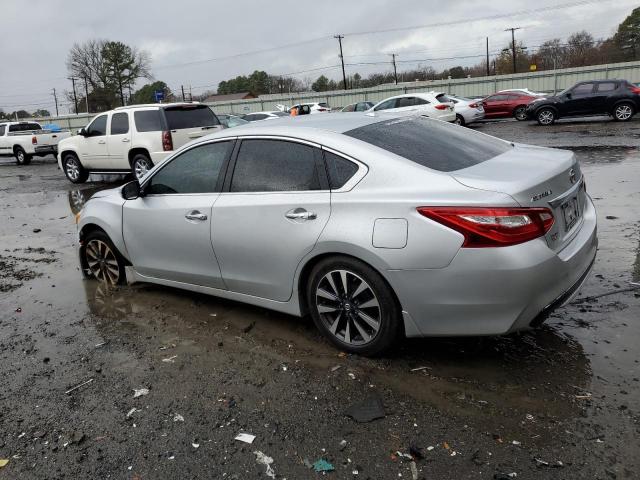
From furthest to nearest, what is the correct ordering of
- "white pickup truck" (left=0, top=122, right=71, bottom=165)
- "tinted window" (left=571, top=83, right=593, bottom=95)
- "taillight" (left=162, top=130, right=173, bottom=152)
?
"white pickup truck" (left=0, top=122, right=71, bottom=165) < "tinted window" (left=571, top=83, right=593, bottom=95) < "taillight" (left=162, top=130, right=173, bottom=152)

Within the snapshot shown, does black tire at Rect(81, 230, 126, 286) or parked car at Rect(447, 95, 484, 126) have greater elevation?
parked car at Rect(447, 95, 484, 126)

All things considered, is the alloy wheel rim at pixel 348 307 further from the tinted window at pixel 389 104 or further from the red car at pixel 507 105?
the red car at pixel 507 105

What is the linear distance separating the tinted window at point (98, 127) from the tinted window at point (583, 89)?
1688cm

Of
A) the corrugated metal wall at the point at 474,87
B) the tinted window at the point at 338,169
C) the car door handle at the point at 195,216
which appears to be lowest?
the car door handle at the point at 195,216

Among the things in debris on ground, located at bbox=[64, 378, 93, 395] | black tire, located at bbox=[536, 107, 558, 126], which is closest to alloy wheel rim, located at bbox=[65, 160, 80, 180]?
debris on ground, located at bbox=[64, 378, 93, 395]

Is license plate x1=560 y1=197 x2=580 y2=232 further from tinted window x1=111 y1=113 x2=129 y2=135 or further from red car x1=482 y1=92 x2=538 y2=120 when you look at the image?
red car x1=482 y1=92 x2=538 y2=120

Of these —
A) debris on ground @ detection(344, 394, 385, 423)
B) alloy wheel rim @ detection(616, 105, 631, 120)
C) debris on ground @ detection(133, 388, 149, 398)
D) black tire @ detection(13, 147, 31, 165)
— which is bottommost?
debris on ground @ detection(344, 394, 385, 423)

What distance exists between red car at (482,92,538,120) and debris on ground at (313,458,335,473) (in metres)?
25.7

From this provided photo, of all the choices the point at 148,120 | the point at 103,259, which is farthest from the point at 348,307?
the point at 148,120

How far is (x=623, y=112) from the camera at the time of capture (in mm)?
20078

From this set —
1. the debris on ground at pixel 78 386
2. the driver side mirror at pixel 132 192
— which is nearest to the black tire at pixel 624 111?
the driver side mirror at pixel 132 192

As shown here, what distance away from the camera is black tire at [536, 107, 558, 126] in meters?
21.4

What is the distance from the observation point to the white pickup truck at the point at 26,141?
2202cm

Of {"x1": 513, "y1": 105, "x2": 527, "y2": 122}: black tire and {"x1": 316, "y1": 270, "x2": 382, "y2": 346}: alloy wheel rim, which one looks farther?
{"x1": 513, "y1": 105, "x2": 527, "y2": 122}: black tire
